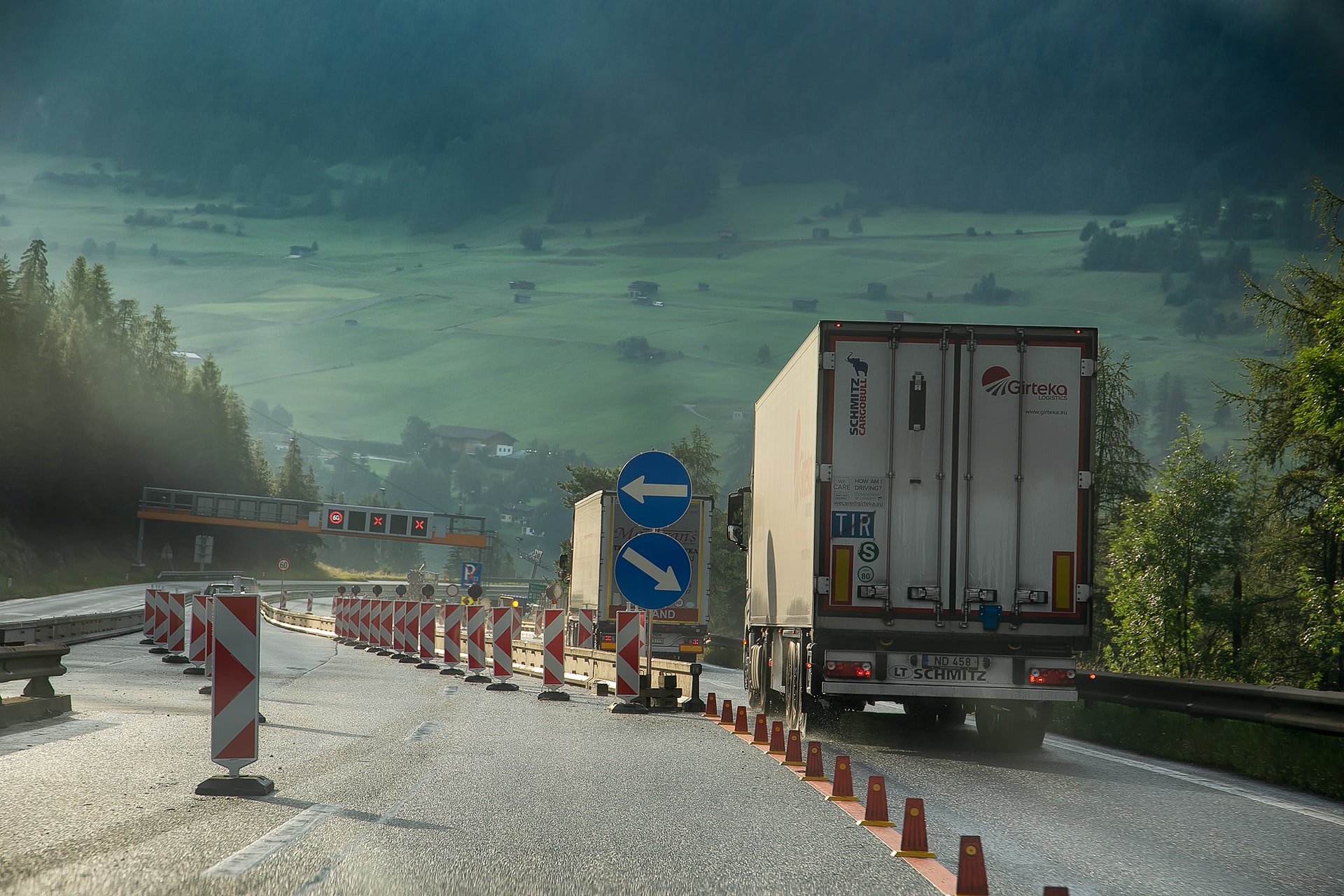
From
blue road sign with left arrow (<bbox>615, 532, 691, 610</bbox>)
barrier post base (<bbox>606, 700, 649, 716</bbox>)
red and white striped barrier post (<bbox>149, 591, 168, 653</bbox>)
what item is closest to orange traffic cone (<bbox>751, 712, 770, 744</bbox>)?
blue road sign with left arrow (<bbox>615, 532, 691, 610</bbox>)

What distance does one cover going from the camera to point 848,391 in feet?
39.5

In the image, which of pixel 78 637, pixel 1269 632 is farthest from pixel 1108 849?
pixel 1269 632

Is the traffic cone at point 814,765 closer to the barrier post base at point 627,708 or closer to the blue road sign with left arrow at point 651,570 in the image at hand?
the blue road sign with left arrow at point 651,570

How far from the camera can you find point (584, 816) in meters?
7.68

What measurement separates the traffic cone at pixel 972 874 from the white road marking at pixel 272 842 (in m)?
3.04

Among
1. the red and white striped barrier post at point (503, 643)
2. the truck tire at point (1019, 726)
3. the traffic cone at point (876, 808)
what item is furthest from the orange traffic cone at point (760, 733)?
the red and white striped barrier post at point (503, 643)

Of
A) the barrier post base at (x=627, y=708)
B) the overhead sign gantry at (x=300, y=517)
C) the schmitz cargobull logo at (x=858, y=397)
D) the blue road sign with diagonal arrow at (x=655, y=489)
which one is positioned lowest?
the barrier post base at (x=627, y=708)

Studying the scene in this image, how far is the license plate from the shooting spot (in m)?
11.8

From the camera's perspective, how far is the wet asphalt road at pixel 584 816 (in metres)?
5.96

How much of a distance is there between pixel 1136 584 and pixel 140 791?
35554 millimetres

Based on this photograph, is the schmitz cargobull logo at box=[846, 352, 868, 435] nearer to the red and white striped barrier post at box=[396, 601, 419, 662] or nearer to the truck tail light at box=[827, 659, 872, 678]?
the truck tail light at box=[827, 659, 872, 678]

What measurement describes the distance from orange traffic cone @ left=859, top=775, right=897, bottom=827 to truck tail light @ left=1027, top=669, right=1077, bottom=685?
181 inches

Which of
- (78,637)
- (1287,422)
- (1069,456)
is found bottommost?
(78,637)

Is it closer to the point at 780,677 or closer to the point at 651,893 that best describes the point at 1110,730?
the point at 780,677
